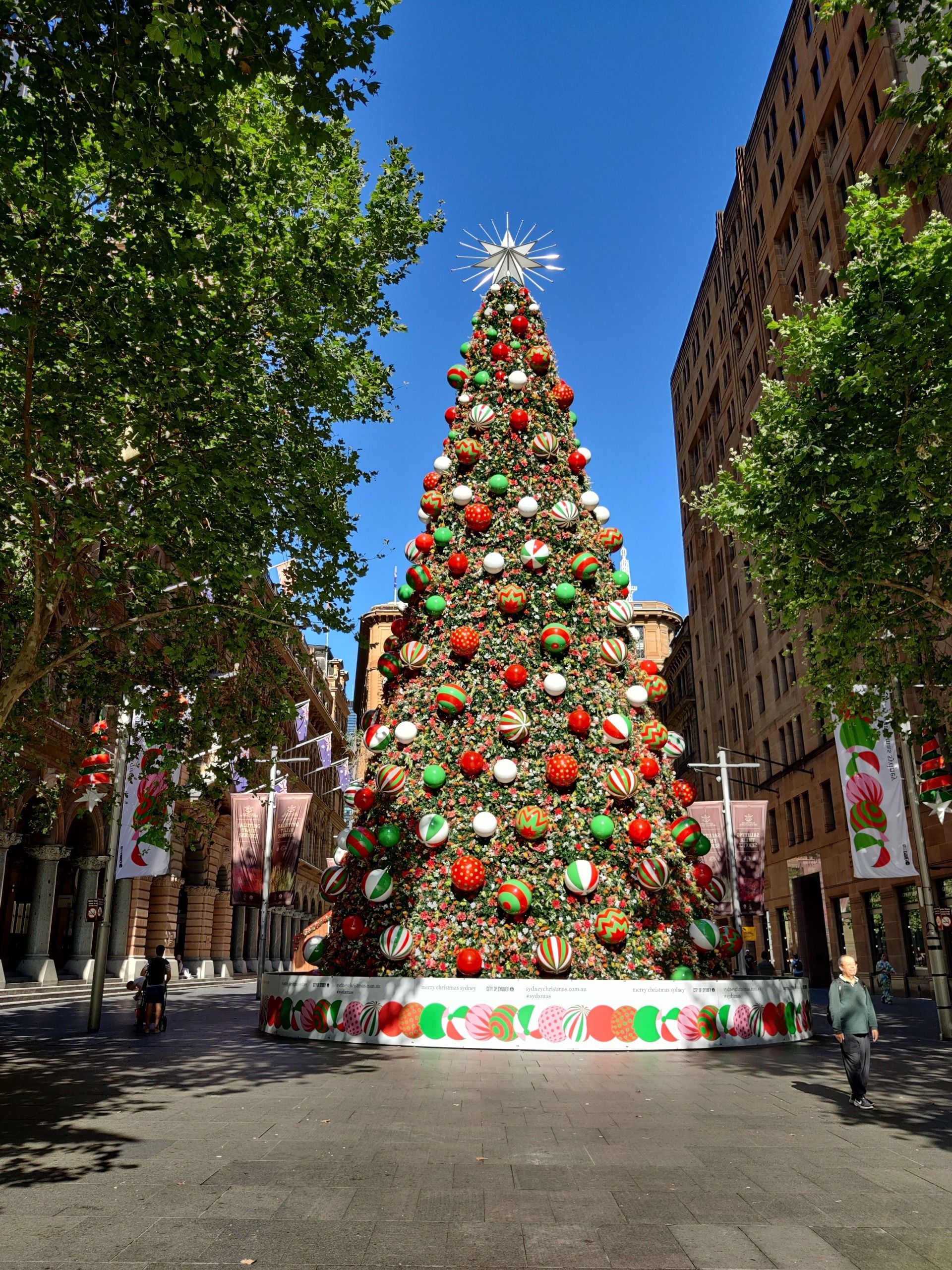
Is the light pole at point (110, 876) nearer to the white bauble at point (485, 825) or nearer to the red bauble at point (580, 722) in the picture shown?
the white bauble at point (485, 825)

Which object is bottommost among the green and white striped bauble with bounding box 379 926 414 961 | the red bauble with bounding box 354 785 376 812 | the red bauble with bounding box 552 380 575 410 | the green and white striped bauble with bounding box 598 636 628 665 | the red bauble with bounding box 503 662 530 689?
the green and white striped bauble with bounding box 379 926 414 961

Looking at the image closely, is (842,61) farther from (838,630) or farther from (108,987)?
(108,987)

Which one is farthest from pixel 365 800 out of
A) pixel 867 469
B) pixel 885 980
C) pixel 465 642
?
pixel 885 980

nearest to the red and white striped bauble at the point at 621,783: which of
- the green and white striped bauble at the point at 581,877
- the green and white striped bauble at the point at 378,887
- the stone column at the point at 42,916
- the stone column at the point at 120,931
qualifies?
the green and white striped bauble at the point at 581,877

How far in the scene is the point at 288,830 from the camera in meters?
26.4

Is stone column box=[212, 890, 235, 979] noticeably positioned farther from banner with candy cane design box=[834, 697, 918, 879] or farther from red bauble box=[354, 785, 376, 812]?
banner with candy cane design box=[834, 697, 918, 879]

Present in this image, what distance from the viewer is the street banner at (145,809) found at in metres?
16.2

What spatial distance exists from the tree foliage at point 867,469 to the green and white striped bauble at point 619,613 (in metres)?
3.15

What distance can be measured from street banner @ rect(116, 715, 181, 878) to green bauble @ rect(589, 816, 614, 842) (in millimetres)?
7508

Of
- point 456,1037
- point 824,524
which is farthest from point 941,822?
point 456,1037

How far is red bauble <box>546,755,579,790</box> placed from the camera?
565 inches

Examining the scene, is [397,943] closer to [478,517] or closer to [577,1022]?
[577,1022]

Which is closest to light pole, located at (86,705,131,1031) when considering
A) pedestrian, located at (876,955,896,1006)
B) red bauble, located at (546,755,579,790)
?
red bauble, located at (546,755,579,790)

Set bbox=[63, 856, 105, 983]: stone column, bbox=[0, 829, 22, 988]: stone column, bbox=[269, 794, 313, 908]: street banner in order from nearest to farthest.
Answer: bbox=[0, 829, 22, 988]: stone column, bbox=[269, 794, 313, 908]: street banner, bbox=[63, 856, 105, 983]: stone column
